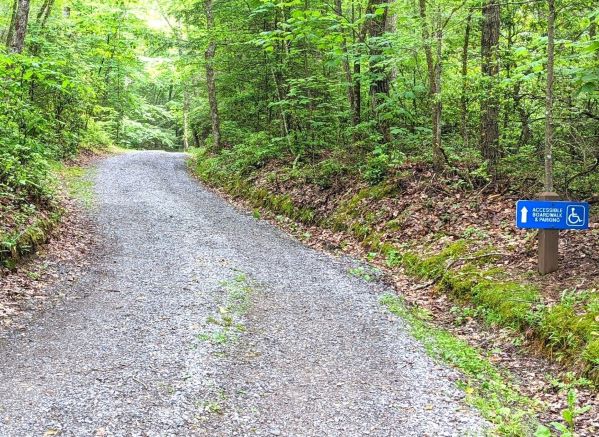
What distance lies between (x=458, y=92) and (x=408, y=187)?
2279 millimetres

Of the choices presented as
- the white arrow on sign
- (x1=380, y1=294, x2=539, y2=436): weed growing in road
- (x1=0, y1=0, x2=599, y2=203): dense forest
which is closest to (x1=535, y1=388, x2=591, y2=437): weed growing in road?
(x1=380, y1=294, x2=539, y2=436): weed growing in road

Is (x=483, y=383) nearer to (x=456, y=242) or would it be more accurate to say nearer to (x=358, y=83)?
(x=456, y=242)

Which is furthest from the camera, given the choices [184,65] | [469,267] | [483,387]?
[184,65]

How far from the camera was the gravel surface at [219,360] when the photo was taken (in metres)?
4.23

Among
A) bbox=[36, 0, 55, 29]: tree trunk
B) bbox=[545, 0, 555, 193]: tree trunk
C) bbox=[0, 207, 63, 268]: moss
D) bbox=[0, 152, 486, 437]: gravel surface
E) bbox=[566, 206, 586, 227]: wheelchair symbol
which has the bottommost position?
bbox=[0, 152, 486, 437]: gravel surface

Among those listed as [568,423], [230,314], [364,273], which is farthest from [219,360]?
[364,273]

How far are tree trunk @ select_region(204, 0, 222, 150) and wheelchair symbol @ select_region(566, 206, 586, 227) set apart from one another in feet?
42.2

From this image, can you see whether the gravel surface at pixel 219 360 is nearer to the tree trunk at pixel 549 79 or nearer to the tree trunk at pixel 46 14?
the tree trunk at pixel 549 79

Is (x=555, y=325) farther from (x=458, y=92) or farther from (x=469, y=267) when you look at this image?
(x=458, y=92)

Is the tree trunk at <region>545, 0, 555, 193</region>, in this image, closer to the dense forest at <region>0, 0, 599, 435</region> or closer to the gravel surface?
the dense forest at <region>0, 0, 599, 435</region>

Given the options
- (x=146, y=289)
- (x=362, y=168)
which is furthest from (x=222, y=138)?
(x=146, y=289)

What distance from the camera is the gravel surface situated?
13.9 feet

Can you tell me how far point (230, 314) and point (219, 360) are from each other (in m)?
1.32

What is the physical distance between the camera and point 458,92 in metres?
9.71
